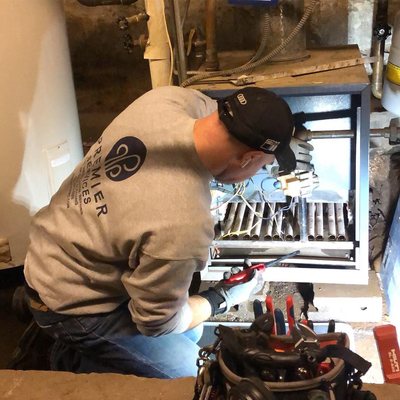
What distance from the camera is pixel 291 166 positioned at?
1.38 metres

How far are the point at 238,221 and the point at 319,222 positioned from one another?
0.28m

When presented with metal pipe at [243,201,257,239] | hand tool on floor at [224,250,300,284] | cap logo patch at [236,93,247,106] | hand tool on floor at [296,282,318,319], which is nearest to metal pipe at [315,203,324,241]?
hand tool on floor at [224,250,300,284]

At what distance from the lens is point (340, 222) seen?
199 centimetres

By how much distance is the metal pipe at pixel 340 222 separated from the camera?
1910mm

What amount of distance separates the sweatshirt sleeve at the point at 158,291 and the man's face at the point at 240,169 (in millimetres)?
205

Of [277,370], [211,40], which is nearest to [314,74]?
[211,40]

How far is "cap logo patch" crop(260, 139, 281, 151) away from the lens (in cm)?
126

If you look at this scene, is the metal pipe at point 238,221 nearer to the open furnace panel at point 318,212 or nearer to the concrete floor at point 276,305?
the open furnace panel at point 318,212

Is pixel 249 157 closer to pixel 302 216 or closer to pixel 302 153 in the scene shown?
pixel 302 153

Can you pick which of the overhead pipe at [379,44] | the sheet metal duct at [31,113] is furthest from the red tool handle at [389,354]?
the sheet metal duct at [31,113]

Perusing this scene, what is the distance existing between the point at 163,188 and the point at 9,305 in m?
1.37

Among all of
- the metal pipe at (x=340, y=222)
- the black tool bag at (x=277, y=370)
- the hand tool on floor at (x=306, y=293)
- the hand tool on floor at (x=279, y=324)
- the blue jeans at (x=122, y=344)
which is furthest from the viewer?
the hand tool on floor at (x=306, y=293)

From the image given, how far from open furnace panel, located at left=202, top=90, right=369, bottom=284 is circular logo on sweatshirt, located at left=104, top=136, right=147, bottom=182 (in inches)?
20.1

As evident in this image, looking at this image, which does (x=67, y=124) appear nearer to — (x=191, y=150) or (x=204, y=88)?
(x=204, y=88)
